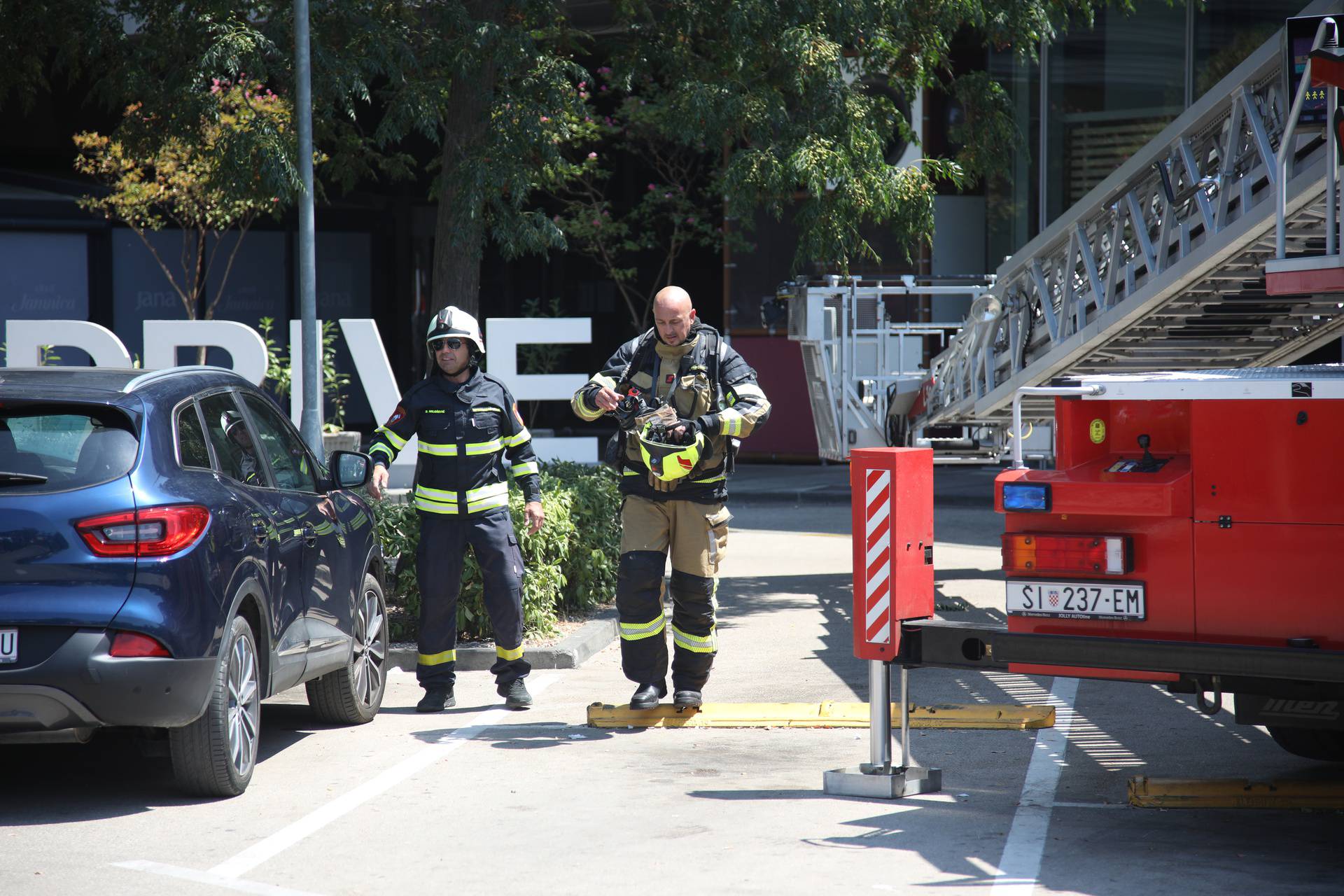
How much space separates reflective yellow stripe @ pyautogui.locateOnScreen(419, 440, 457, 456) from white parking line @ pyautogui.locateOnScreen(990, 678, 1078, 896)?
10.1ft

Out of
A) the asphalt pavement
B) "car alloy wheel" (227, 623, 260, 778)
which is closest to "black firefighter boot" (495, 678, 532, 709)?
the asphalt pavement

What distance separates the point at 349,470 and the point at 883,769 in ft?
9.12

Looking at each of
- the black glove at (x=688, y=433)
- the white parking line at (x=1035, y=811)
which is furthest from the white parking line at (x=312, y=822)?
the white parking line at (x=1035, y=811)

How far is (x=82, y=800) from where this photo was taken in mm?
5836

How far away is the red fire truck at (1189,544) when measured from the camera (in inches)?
195

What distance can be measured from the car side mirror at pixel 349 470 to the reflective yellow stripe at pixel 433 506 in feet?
1.68

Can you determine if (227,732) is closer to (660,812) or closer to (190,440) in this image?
(190,440)

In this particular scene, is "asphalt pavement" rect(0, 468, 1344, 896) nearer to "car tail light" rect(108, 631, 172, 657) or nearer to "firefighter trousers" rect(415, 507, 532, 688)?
"firefighter trousers" rect(415, 507, 532, 688)

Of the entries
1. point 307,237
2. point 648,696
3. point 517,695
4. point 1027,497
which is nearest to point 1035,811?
point 1027,497

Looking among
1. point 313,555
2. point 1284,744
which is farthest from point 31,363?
point 1284,744

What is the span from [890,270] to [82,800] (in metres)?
18.5

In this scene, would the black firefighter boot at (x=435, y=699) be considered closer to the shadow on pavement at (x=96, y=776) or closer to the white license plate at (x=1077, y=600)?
the shadow on pavement at (x=96, y=776)

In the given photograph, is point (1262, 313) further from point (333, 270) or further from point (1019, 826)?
point (333, 270)

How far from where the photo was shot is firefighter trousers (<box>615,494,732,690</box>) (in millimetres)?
7277
